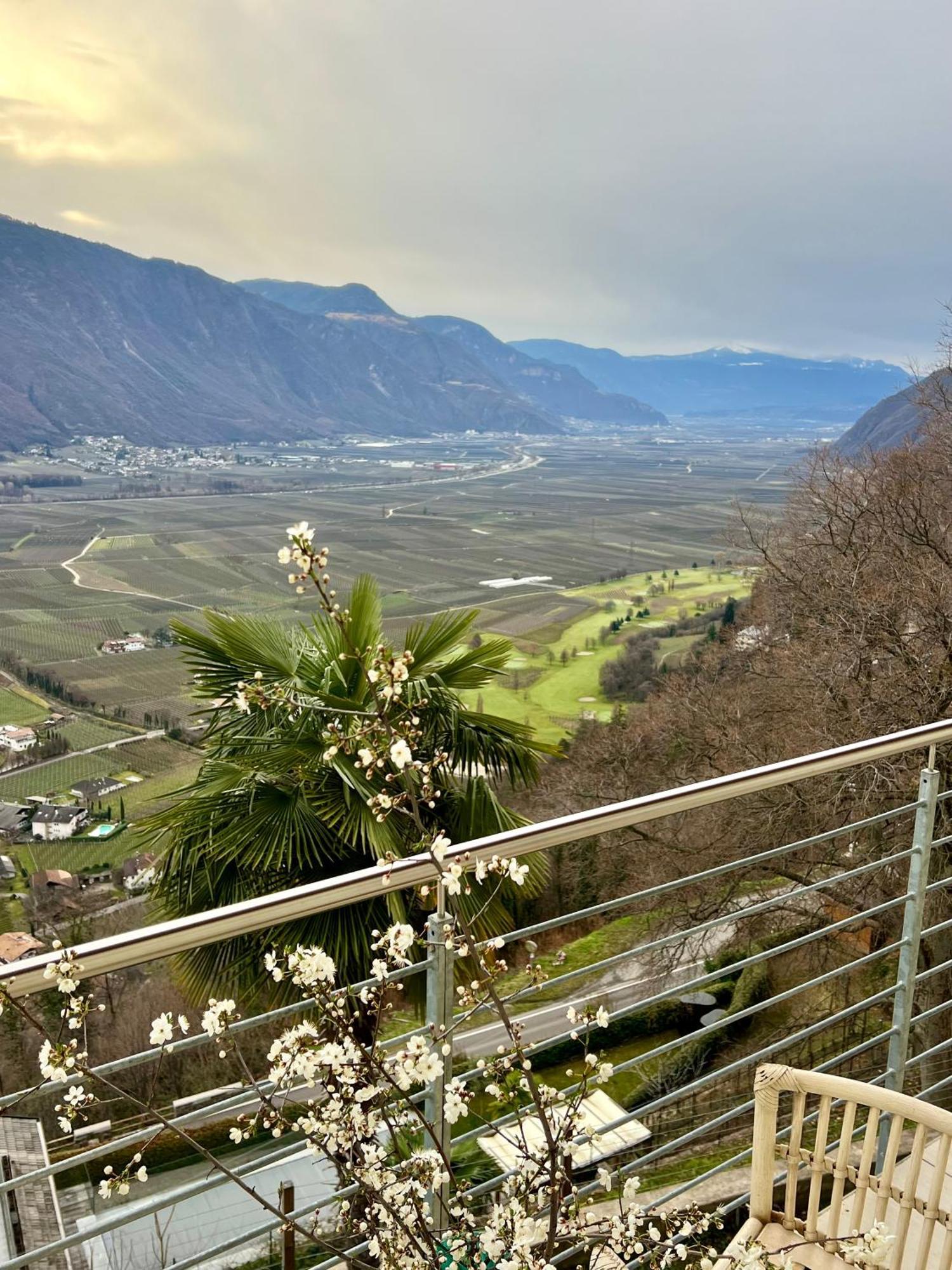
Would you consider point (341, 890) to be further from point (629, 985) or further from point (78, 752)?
point (78, 752)

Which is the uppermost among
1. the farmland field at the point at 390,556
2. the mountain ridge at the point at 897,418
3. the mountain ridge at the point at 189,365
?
the mountain ridge at the point at 189,365

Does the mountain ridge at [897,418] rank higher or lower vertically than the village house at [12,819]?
higher

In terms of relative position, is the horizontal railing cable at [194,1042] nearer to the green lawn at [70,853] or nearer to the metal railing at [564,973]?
the metal railing at [564,973]

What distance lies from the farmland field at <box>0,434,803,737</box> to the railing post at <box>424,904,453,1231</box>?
1970cm

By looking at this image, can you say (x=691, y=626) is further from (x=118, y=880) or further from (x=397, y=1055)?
(x=397, y=1055)

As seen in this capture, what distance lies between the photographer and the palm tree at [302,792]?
460 cm

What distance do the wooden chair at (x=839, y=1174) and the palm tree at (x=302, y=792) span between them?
2877 millimetres

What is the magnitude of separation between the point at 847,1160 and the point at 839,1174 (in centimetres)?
9

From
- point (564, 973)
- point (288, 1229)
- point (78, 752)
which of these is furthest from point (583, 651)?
point (288, 1229)

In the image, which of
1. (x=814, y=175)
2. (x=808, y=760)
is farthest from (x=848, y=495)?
(x=814, y=175)

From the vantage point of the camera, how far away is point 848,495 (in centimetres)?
1416

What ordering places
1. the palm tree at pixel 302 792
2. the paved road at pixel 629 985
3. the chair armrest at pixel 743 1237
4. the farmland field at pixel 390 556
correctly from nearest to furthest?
1. the chair armrest at pixel 743 1237
2. the palm tree at pixel 302 792
3. the paved road at pixel 629 985
4. the farmland field at pixel 390 556

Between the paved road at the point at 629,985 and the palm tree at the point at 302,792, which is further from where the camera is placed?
the paved road at the point at 629,985


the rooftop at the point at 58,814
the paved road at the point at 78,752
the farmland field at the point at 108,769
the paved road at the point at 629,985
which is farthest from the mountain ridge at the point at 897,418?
the paved road at the point at 78,752
